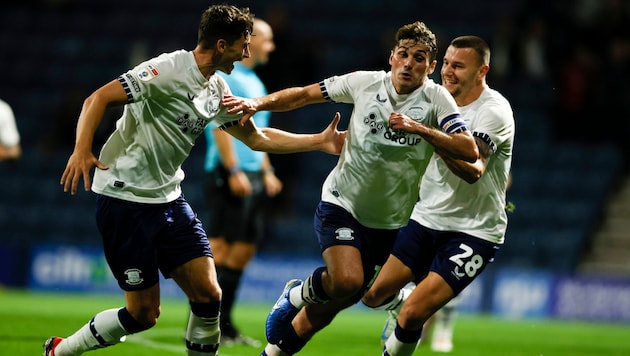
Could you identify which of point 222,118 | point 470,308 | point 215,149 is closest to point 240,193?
point 215,149

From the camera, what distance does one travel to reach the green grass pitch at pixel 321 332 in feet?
26.8

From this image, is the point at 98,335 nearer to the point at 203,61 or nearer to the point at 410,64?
the point at 203,61

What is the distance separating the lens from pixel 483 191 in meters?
6.59

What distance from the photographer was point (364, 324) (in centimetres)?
1184

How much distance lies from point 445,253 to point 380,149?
0.80 metres

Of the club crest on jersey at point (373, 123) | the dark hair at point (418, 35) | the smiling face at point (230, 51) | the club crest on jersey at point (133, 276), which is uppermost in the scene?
the dark hair at point (418, 35)

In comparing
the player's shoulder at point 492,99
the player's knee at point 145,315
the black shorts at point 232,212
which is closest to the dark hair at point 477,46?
the player's shoulder at point 492,99

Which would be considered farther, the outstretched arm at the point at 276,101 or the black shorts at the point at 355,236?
the black shorts at the point at 355,236

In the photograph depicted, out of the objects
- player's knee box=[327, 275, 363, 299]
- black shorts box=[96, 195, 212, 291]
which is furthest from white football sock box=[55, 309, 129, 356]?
player's knee box=[327, 275, 363, 299]

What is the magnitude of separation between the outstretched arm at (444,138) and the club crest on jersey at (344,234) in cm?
79

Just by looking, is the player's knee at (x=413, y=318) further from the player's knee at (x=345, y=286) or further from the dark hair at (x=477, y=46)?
the dark hair at (x=477, y=46)

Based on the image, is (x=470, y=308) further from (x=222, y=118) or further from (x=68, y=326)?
(x=222, y=118)

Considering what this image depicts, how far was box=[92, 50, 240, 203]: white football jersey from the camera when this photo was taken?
224 inches

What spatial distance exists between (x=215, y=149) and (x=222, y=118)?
2.49 meters
